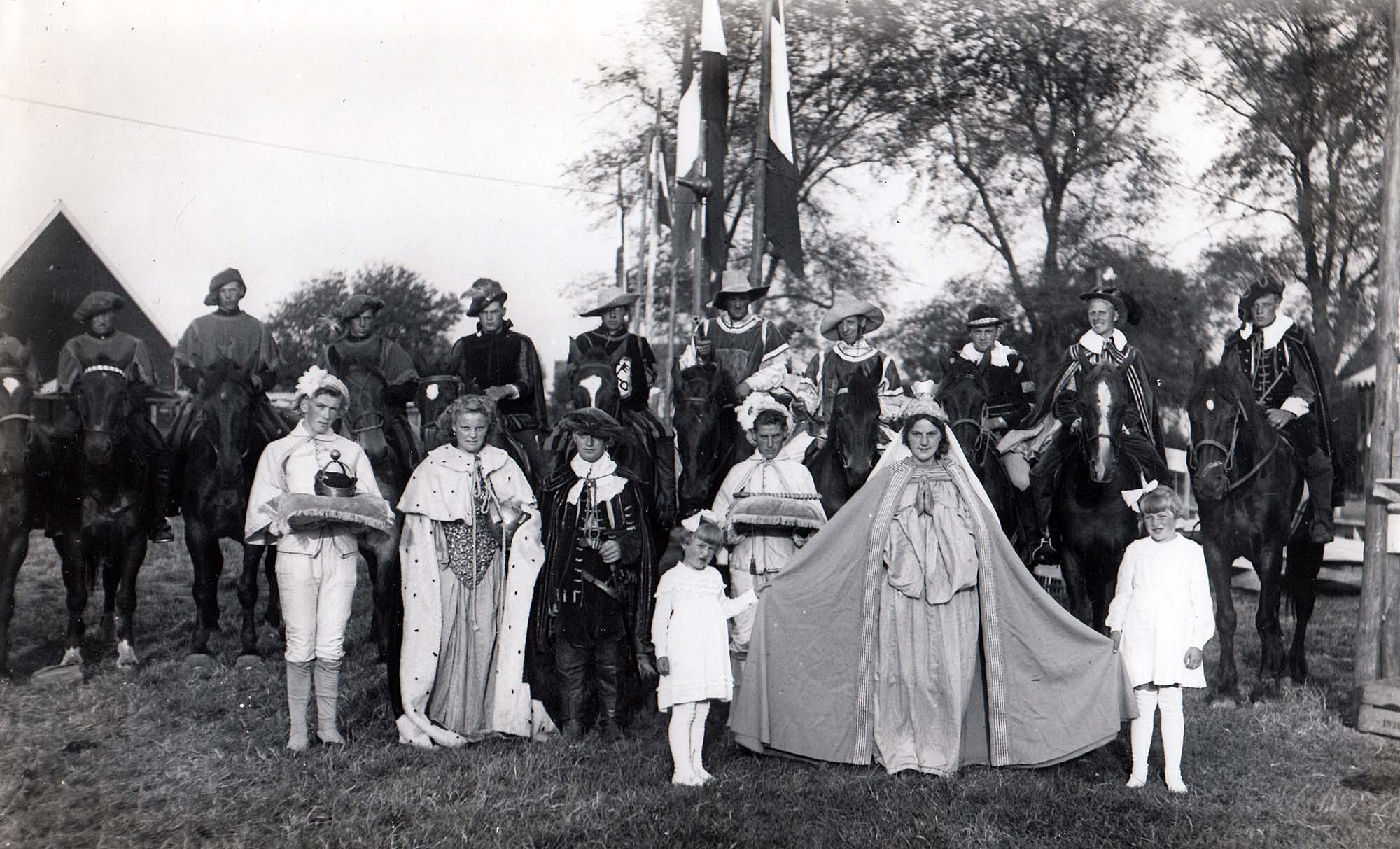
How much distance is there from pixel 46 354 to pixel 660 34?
10715mm

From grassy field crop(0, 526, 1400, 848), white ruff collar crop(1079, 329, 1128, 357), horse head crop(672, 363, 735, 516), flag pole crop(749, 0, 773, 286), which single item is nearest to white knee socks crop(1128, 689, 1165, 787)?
grassy field crop(0, 526, 1400, 848)

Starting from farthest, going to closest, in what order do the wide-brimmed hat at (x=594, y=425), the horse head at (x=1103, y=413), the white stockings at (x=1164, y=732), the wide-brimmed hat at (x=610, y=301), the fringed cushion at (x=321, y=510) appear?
the wide-brimmed hat at (x=610, y=301), the horse head at (x=1103, y=413), the wide-brimmed hat at (x=594, y=425), the fringed cushion at (x=321, y=510), the white stockings at (x=1164, y=732)

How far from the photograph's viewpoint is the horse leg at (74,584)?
26.1 feet

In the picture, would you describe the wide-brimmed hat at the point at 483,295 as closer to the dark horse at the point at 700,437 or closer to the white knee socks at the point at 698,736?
the dark horse at the point at 700,437

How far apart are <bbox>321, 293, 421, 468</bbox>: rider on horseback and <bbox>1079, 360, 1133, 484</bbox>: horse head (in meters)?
5.07

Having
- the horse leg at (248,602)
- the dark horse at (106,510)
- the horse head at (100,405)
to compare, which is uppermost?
the horse head at (100,405)

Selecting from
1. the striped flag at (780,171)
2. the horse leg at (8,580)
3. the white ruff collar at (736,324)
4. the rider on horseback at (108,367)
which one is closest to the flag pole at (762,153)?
the striped flag at (780,171)

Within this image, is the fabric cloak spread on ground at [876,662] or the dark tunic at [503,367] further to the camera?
the dark tunic at [503,367]

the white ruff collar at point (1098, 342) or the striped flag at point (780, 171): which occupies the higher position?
the striped flag at point (780, 171)

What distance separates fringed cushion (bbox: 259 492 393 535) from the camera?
6145 millimetres

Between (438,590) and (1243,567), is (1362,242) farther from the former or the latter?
(438,590)

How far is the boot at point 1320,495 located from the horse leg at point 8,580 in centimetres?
937

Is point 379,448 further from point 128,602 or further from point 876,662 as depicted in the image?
point 876,662

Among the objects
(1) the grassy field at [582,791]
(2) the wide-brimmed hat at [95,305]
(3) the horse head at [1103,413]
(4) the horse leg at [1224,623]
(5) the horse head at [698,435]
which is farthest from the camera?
(2) the wide-brimmed hat at [95,305]
